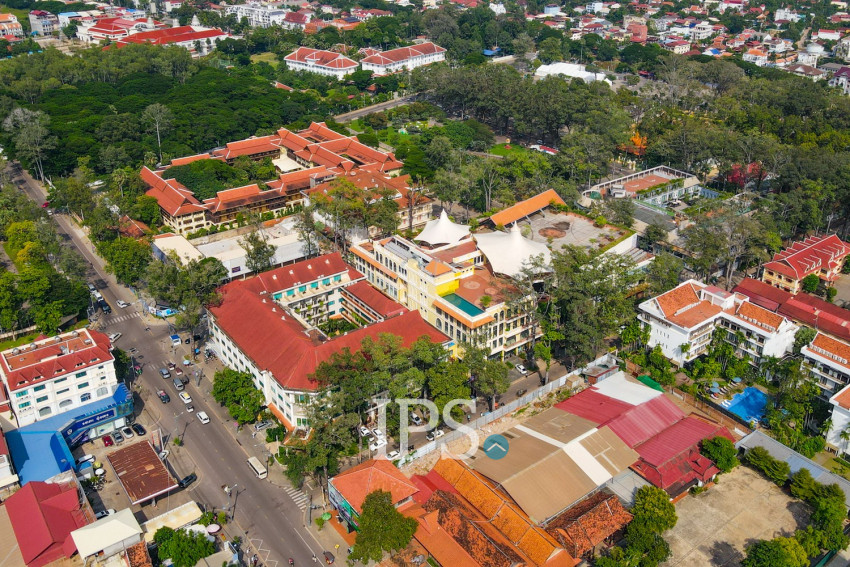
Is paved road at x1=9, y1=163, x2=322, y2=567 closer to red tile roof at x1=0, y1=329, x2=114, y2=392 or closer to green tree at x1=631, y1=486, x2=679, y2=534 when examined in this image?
red tile roof at x1=0, y1=329, x2=114, y2=392

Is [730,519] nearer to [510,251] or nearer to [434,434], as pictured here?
[434,434]

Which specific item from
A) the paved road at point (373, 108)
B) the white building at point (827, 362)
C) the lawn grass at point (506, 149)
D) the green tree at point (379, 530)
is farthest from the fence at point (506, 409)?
the paved road at point (373, 108)

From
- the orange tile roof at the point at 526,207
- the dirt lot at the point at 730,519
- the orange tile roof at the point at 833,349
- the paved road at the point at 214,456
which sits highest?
the orange tile roof at the point at 833,349

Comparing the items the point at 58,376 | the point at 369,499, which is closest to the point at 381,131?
the point at 58,376

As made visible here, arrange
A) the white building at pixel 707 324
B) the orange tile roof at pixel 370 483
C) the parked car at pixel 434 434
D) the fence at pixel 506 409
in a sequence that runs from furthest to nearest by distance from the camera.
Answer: the white building at pixel 707 324 → the parked car at pixel 434 434 → the fence at pixel 506 409 → the orange tile roof at pixel 370 483

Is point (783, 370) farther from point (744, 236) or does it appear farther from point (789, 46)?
point (789, 46)

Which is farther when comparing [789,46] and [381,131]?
[789,46]

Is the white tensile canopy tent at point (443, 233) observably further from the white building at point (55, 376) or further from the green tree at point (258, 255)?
the white building at point (55, 376)
